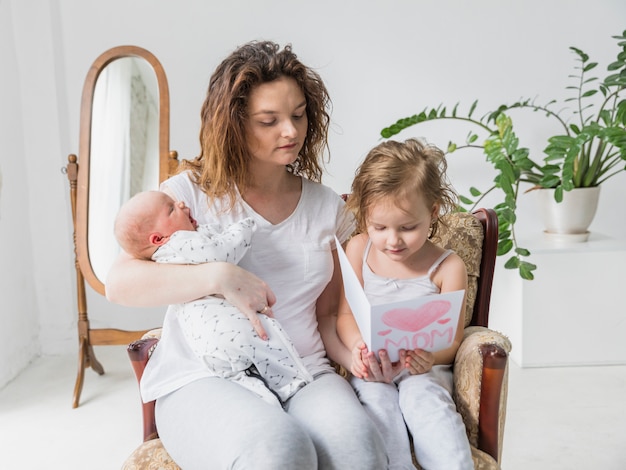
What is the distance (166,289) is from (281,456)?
0.48 metres

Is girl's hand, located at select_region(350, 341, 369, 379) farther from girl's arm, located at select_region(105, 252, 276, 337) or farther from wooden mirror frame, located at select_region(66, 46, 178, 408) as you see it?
wooden mirror frame, located at select_region(66, 46, 178, 408)

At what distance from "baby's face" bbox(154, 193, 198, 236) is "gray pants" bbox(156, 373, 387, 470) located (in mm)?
345

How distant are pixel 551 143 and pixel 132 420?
2.10 metres

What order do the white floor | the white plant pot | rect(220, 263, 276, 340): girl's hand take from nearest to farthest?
rect(220, 263, 276, 340): girl's hand < the white floor < the white plant pot

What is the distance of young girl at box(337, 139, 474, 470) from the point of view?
154cm

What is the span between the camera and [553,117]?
3.66m

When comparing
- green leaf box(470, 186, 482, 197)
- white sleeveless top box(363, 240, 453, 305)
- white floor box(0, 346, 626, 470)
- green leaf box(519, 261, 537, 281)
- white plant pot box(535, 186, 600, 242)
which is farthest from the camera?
green leaf box(470, 186, 482, 197)

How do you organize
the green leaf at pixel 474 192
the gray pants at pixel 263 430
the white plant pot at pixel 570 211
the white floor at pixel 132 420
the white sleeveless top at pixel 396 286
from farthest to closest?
the green leaf at pixel 474 192 → the white plant pot at pixel 570 211 → the white floor at pixel 132 420 → the white sleeveless top at pixel 396 286 → the gray pants at pixel 263 430

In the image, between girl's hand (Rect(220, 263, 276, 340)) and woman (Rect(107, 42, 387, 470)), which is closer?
woman (Rect(107, 42, 387, 470))

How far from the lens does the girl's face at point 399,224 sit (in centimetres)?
167

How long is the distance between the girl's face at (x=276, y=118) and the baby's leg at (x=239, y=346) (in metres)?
0.38

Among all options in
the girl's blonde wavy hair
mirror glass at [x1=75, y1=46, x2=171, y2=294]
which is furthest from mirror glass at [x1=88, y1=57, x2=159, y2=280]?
the girl's blonde wavy hair

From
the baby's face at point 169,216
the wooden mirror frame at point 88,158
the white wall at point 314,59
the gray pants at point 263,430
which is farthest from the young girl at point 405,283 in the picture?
the white wall at point 314,59

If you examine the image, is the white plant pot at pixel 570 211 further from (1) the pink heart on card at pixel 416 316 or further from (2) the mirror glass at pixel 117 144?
(1) the pink heart on card at pixel 416 316
